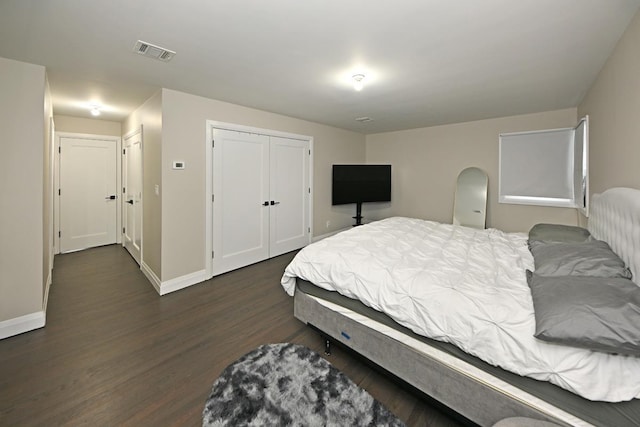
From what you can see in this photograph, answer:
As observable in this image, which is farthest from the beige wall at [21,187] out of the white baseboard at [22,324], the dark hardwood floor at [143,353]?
the dark hardwood floor at [143,353]

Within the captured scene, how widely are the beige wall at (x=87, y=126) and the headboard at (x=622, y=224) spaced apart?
6.87 meters

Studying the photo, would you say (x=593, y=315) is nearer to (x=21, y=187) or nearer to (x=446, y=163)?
(x=21, y=187)

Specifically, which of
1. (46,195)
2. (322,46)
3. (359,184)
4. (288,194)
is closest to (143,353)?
(46,195)

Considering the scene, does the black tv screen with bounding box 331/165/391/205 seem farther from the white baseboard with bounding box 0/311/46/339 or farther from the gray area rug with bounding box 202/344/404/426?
the white baseboard with bounding box 0/311/46/339

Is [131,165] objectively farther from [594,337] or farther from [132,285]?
[594,337]

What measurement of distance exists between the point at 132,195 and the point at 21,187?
2190 mm

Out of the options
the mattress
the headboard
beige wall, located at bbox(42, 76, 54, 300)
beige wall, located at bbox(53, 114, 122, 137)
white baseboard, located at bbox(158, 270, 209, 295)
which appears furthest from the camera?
beige wall, located at bbox(53, 114, 122, 137)

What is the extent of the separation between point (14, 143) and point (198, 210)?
5.58 feet

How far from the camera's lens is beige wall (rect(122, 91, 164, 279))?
3.22m

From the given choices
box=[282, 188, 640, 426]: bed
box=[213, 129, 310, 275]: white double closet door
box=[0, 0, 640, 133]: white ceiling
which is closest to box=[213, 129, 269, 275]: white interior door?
box=[213, 129, 310, 275]: white double closet door

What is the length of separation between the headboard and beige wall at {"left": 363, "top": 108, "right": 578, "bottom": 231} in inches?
89.9

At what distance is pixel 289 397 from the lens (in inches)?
63.4

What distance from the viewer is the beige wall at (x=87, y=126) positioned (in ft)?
15.1

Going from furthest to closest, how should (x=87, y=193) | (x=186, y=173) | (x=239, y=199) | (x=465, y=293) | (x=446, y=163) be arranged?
(x=446, y=163) < (x=87, y=193) < (x=239, y=199) < (x=186, y=173) < (x=465, y=293)
